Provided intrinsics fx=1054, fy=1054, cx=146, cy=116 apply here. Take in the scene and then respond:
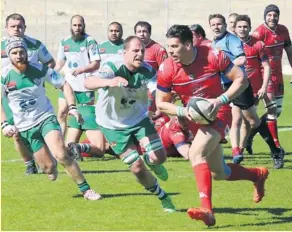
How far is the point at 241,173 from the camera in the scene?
36.1 feet

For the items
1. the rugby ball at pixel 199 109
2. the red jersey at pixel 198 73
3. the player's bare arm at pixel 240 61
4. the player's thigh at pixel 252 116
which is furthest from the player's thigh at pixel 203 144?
the player's thigh at pixel 252 116

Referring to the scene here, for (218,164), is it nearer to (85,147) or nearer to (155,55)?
(85,147)

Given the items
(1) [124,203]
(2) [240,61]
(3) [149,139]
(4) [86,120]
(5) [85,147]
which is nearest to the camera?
(3) [149,139]

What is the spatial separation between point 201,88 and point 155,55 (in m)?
5.57

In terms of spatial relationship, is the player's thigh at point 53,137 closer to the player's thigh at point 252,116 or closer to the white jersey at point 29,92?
the white jersey at point 29,92

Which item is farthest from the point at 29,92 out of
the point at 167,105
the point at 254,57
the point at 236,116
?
the point at 254,57

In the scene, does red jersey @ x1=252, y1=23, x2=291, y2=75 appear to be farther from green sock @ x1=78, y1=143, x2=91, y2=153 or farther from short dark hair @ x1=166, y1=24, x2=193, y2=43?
short dark hair @ x1=166, y1=24, x2=193, y2=43

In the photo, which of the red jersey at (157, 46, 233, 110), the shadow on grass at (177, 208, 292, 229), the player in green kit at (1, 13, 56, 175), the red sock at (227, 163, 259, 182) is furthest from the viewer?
the player in green kit at (1, 13, 56, 175)

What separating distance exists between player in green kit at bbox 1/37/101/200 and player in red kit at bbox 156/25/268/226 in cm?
173

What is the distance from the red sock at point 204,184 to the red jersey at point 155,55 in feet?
19.1

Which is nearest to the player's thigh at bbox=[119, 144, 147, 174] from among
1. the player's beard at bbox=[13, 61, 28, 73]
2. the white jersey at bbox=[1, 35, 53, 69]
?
the player's beard at bbox=[13, 61, 28, 73]

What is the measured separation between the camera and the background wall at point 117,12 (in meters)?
40.8

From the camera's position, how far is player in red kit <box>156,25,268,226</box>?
1019 centimetres

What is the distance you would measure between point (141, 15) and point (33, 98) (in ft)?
96.7
